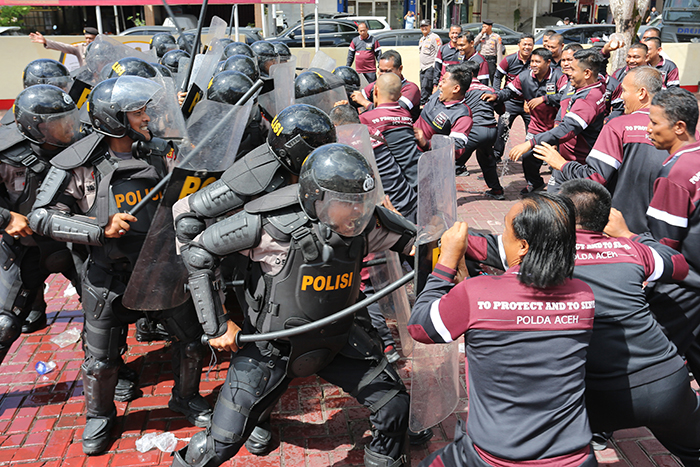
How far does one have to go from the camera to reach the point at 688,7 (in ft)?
61.2

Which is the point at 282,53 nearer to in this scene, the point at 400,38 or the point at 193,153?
the point at 193,153

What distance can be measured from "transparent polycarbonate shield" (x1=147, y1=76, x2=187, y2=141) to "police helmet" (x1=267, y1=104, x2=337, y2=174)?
0.60 metres

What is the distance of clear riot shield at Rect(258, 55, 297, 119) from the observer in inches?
192

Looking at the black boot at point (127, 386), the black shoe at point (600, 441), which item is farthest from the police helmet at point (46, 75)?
the black shoe at point (600, 441)

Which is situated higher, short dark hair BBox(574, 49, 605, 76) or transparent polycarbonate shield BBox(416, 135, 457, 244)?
short dark hair BBox(574, 49, 605, 76)

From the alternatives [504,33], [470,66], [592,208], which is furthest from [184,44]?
[504,33]

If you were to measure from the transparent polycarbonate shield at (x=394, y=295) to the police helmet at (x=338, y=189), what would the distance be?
87cm

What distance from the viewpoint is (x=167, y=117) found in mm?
3484

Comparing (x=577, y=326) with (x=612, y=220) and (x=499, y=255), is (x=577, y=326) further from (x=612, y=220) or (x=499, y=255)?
(x=612, y=220)

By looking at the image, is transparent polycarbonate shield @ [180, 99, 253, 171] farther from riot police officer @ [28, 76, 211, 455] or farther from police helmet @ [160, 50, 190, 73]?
police helmet @ [160, 50, 190, 73]

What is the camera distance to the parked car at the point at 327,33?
1870 centimetres

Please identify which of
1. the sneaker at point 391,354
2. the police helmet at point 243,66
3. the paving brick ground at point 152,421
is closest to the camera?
the paving brick ground at point 152,421

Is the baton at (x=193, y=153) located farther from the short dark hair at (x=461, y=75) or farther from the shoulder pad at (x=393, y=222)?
the short dark hair at (x=461, y=75)

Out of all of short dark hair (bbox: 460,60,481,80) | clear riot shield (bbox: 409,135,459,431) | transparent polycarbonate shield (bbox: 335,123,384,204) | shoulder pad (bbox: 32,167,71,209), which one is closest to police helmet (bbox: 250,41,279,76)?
short dark hair (bbox: 460,60,481,80)
